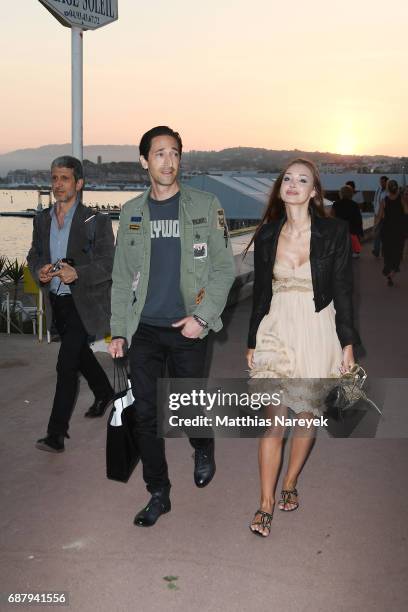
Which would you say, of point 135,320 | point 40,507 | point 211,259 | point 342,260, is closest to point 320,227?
point 342,260

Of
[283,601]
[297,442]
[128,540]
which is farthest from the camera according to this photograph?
[297,442]

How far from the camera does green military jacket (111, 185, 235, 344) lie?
4082 millimetres

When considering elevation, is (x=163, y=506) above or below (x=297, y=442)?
below

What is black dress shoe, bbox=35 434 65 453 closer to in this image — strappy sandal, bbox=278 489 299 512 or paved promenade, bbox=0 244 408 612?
paved promenade, bbox=0 244 408 612

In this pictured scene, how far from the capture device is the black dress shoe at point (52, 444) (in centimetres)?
523

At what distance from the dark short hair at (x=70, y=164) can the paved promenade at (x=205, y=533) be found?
1808 mm

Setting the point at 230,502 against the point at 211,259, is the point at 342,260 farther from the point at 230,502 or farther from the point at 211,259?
the point at 230,502

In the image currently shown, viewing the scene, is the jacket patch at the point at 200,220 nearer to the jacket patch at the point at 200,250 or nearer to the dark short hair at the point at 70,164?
the jacket patch at the point at 200,250

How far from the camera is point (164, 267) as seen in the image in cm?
408

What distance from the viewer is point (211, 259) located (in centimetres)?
421

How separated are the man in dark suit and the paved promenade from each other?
43 centimetres

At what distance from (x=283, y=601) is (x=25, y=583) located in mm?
1104

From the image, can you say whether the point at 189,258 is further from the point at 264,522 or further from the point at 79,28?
the point at 79,28

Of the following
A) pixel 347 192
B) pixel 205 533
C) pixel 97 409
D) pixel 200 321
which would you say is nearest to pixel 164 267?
pixel 200 321
